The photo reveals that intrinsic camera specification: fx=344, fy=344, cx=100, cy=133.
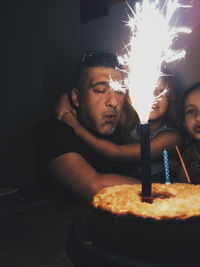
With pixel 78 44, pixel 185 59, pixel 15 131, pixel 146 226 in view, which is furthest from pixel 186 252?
pixel 15 131

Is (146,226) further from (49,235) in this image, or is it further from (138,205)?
(49,235)

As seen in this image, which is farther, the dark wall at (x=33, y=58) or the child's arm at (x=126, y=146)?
the dark wall at (x=33, y=58)

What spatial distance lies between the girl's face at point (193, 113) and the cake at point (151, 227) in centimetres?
95

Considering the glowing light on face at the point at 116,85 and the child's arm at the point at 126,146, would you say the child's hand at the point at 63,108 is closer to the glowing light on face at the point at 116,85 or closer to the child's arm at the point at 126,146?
the child's arm at the point at 126,146

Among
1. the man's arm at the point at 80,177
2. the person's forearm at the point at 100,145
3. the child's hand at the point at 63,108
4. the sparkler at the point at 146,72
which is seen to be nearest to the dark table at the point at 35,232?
the man's arm at the point at 80,177

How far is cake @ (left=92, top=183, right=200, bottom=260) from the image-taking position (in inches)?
34.8

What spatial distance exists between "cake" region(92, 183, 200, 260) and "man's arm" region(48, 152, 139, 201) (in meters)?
0.68

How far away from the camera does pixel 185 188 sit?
1182 millimetres

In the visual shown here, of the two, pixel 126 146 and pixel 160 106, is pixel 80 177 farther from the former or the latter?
pixel 160 106

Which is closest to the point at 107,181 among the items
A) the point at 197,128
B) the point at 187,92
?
the point at 197,128

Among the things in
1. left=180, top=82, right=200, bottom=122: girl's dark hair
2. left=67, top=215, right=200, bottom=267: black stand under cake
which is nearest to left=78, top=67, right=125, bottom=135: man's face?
left=180, top=82, right=200, bottom=122: girl's dark hair

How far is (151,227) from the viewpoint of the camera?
0.90 metres

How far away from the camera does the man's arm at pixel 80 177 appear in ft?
5.59

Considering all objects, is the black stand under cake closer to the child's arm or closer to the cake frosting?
the cake frosting
